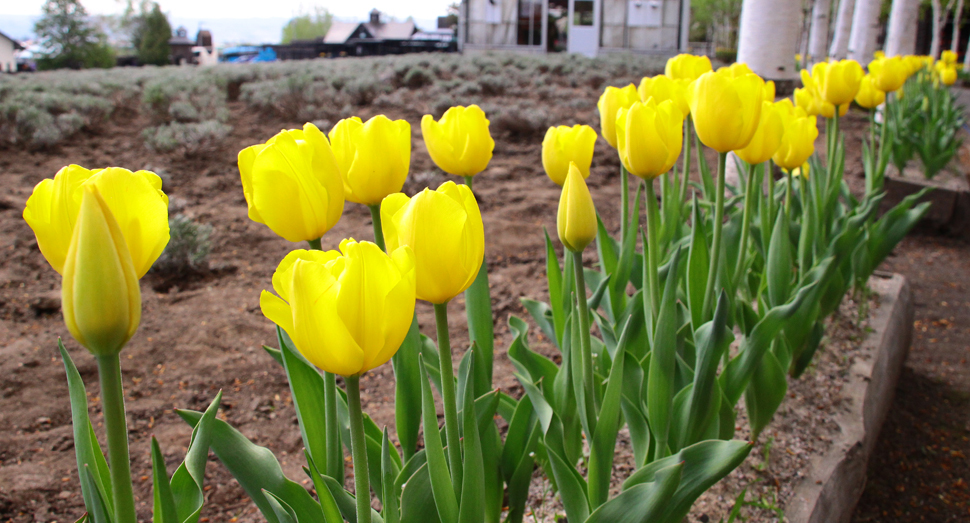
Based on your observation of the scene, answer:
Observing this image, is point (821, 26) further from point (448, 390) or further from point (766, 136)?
point (448, 390)

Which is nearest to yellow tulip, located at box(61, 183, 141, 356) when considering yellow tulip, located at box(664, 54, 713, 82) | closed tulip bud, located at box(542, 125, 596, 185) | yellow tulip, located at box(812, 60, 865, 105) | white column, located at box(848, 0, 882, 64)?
closed tulip bud, located at box(542, 125, 596, 185)

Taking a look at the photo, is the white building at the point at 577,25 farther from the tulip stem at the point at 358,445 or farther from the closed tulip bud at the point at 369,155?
the tulip stem at the point at 358,445

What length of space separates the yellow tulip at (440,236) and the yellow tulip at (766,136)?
0.98 m

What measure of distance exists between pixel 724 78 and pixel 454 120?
1.76ft

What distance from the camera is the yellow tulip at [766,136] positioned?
4.91 feet

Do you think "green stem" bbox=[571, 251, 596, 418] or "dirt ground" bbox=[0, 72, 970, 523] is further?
"dirt ground" bbox=[0, 72, 970, 523]

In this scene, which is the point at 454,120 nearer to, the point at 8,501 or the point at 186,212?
the point at 8,501

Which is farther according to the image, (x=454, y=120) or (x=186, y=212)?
(x=186, y=212)

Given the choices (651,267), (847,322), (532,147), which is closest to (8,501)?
(651,267)

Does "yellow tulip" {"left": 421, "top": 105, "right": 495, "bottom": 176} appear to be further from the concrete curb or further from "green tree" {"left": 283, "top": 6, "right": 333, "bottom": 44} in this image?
"green tree" {"left": 283, "top": 6, "right": 333, "bottom": 44}

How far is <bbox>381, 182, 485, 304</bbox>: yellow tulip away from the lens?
2.35ft

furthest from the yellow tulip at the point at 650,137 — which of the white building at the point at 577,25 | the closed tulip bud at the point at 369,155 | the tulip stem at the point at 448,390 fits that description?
the white building at the point at 577,25

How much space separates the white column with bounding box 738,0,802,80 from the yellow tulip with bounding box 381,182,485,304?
12.4 ft

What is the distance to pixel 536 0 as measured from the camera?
22547mm
